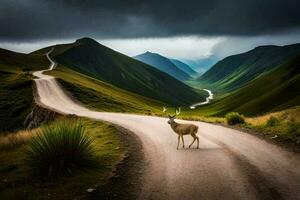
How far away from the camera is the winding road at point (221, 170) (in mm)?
11938

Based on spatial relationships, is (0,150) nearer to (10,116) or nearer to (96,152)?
(96,152)

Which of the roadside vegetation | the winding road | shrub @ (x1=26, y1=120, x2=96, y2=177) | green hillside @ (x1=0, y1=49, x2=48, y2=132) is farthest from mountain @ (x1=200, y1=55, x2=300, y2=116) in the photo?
shrub @ (x1=26, y1=120, x2=96, y2=177)

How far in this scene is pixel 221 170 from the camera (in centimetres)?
1451

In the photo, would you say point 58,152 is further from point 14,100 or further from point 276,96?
point 276,96

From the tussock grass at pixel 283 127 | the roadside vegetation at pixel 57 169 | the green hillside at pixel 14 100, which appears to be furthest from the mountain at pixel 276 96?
the roadside vegetation at pixel 57 169

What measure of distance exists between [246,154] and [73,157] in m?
7.80

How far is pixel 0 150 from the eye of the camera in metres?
24.7

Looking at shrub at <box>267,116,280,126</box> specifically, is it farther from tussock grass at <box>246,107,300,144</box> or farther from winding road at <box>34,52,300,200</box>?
winding road at <box>34,52,300,200</box>

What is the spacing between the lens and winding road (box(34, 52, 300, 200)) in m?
11.9

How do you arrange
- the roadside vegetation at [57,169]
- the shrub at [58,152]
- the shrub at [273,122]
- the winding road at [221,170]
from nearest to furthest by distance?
the winding road at [221,170]
the roadside vegetation at [57,169]
the shrub at [58,152]
the shrub at [273,122]

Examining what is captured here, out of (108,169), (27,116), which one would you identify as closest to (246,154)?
(108,169)

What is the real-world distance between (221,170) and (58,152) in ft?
21.2

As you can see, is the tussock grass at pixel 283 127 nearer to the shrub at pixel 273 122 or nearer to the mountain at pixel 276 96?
the shrub at pixel 273 122

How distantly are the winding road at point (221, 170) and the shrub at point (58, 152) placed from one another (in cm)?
296
